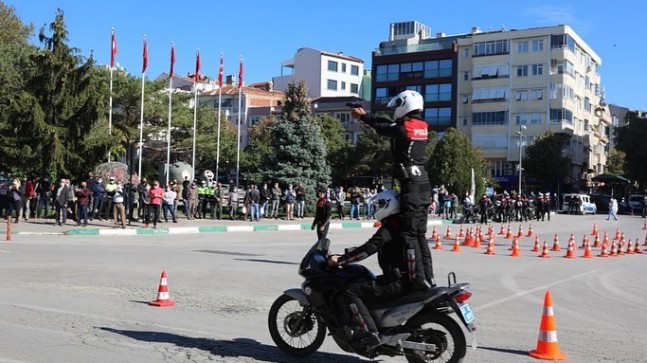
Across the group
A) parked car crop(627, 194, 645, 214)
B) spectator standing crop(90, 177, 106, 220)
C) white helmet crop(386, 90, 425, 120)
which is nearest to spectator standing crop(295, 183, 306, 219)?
spectator standing crop(90, 177, 106, 220)

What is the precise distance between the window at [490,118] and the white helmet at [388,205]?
246 feet

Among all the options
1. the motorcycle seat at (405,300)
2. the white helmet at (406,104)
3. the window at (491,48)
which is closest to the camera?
the motorcycle seat at (405,300)

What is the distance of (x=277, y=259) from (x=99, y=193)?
1307 cm

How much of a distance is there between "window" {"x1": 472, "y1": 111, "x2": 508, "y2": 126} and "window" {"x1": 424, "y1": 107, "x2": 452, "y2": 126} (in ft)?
10.6

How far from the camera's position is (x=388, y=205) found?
6.41 meters

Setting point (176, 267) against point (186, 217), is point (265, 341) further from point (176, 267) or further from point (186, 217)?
point (186, 217)

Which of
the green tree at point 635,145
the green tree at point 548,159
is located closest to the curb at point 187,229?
the green tree at point 548,159

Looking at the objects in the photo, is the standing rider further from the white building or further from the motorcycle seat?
the white building

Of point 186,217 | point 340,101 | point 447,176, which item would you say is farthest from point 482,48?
point 186,217

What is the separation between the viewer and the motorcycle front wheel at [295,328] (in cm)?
691

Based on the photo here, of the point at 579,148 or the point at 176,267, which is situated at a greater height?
the point at 579,148

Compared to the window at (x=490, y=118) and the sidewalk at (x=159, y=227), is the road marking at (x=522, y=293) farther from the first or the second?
the window at (x=490, y=118)

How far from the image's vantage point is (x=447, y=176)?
5666 centimetres

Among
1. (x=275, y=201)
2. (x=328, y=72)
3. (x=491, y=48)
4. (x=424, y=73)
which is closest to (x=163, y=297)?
(x=275, y=201)
